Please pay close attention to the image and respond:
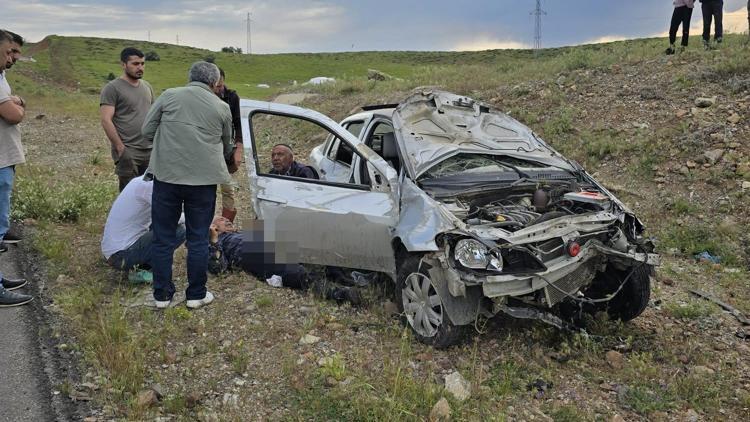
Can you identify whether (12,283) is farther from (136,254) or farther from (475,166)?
(475,166)

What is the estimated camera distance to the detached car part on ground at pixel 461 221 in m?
3.85

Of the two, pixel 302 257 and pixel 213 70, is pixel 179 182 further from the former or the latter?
pixel 302 257

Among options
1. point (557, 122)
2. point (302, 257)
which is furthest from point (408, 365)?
point (557, 122)

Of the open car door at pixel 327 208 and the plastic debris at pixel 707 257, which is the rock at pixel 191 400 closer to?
the open car door at pixel 327 208

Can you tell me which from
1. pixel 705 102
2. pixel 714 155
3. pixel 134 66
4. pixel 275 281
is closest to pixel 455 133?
pixel 275 281

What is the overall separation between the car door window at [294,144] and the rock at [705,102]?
578 cm

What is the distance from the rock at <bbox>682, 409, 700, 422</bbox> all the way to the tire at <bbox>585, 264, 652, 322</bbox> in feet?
3.58

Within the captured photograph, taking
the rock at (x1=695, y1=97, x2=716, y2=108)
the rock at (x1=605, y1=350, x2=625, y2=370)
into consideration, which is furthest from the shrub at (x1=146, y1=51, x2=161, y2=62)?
the rock at (x1=605, y1=350, x2=625, y2=370)

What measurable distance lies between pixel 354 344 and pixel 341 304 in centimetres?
76

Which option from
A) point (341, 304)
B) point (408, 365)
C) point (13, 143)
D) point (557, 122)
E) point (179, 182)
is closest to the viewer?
point (408, 365)

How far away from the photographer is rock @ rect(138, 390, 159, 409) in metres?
3.27

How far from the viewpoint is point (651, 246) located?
425cm

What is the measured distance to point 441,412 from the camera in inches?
127

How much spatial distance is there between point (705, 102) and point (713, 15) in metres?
3.16
